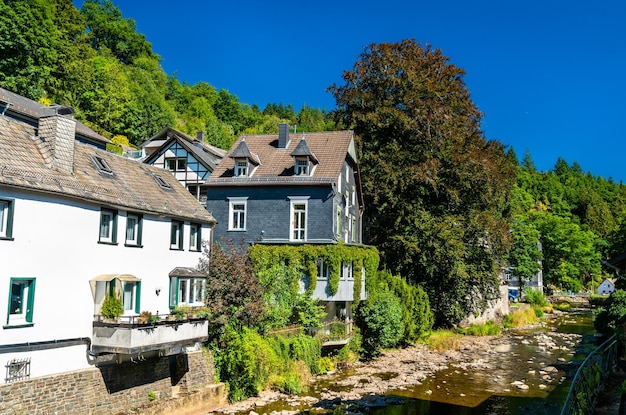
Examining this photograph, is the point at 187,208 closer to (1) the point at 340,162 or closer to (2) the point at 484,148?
(1) the point at 340,162

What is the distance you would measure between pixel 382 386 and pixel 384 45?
28385mm

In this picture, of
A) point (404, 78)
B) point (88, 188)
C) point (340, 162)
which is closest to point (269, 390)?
point (88, 188)

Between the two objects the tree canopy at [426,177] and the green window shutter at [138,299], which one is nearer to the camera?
the green window shutter at [138,299]

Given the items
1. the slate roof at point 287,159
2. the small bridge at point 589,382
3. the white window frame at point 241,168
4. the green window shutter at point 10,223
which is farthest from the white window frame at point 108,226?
the small bridge at point 589,382

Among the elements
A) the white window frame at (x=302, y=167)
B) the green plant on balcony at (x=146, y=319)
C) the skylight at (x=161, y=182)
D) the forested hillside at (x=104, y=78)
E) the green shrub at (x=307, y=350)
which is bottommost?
the green shrub at (x=307, y=350)

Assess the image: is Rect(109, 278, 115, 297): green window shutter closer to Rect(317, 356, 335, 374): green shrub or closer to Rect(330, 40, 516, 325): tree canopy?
Rect(317, 356, 335, 374): green shrub

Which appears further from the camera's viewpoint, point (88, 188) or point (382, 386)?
point (382, 386)

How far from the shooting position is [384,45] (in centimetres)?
4306

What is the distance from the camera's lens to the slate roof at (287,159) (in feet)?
109

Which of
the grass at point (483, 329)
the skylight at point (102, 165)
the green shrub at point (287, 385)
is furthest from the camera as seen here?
the grass at point (483, 329)

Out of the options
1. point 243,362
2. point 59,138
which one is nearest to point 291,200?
point 243,362

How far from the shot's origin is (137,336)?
60.0 feet

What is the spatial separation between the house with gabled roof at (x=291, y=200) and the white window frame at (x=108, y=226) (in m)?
12.1

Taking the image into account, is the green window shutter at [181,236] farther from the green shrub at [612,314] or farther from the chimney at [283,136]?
the green shrub at [612,314]
